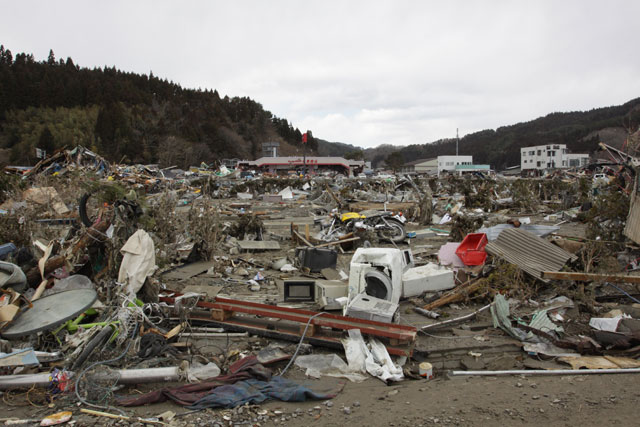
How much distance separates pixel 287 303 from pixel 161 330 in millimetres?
1786

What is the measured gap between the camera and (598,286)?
19.2 ft

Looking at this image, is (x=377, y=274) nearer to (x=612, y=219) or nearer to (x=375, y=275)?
(x=375, y=275)

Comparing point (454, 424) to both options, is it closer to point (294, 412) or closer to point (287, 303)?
point (294, 412)

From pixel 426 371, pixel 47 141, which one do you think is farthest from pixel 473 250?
pixel 47 141

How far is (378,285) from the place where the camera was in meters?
5.30

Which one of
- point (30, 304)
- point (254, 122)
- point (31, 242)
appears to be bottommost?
point (30, 304)

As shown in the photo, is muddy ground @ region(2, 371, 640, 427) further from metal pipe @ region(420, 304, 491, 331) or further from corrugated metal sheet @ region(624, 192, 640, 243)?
corrugated metal sheet @ region(624, 192, 640, 243)

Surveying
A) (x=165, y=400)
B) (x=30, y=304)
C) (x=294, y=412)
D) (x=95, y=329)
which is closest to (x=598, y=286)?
(x=294, y=412)

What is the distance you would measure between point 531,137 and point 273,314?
113m

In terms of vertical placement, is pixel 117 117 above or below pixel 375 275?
above

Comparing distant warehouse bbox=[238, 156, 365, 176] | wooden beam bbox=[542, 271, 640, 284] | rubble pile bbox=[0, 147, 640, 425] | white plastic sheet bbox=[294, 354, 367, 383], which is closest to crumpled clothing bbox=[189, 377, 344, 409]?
rubble pile bbox=[0, 147, 640, 425]

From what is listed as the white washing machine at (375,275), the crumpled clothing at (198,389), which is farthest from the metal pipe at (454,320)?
the crumpled clothing at (198,389)

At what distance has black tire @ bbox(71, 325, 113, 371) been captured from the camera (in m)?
3.86

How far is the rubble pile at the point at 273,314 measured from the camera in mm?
3645
